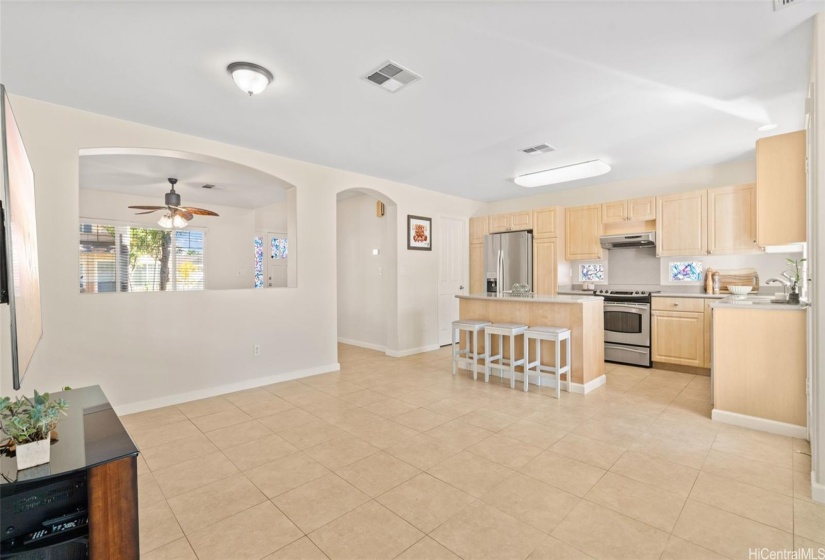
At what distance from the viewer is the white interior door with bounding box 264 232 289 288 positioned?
27.5 feet

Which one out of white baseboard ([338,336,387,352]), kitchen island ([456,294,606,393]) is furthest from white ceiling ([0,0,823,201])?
white baseboard ([338,336,387,352])

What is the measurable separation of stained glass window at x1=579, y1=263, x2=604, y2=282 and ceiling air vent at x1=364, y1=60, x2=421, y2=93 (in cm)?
457

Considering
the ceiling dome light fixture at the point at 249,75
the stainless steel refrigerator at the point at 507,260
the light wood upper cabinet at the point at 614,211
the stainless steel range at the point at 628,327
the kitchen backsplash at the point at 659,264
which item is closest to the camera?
the ceiling dome light fixture at the point at 249,75

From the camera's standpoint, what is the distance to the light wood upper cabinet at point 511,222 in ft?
20.4

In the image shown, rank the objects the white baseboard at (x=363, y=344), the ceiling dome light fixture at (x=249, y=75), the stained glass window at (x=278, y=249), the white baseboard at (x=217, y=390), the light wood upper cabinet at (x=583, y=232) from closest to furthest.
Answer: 1. the ceiling dome light fixture at (x=249, y=75)
2. the white baseboard at (x=217, y=390)
3. the light wood upper cabinet at (x=583, y=232)
4. the white baseboard at (x=363, y=344)
5. the stained glass window at (x=278, y=249)

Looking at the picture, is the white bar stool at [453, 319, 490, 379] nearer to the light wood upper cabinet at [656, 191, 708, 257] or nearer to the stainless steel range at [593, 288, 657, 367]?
the stainless steel range at [593, 288, 657, 367]

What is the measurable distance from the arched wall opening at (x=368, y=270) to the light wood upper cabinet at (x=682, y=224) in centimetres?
366

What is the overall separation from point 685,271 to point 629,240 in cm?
84

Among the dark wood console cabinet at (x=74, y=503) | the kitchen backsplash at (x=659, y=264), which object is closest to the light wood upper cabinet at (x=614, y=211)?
the kitchen backsplash at (x=659, y=264)

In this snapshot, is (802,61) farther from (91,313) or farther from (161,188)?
(161,188)

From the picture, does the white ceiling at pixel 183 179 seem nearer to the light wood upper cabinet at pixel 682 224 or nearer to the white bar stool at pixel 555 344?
the white bar stool at pixel 555 344

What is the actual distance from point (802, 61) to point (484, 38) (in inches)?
84.5

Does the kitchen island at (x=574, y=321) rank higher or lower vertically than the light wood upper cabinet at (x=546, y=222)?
lower

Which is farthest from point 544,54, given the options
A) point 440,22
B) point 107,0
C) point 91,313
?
point 91,313
